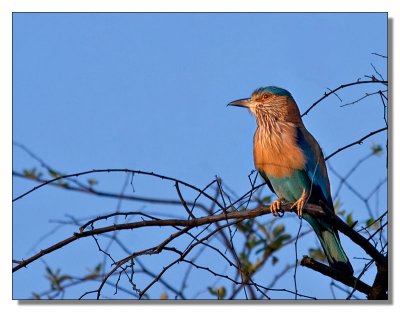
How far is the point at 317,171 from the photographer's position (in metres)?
2.91

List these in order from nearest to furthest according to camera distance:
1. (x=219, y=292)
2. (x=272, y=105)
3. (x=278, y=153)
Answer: (x=219, y=292) < (x=278, y=153) < (x=272, y=105)

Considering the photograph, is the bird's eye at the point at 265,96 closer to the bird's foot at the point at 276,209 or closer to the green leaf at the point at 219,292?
the bird's foot at the point at 276,209

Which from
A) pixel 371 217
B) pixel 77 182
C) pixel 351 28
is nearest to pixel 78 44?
pixel 77 182

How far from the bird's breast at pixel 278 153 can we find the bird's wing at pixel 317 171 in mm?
25

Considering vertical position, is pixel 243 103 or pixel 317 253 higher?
pixel 243 103

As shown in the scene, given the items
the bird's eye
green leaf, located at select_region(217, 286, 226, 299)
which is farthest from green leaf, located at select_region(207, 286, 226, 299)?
the bird's eye

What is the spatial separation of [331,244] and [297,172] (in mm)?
326

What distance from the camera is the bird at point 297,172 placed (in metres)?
2.90

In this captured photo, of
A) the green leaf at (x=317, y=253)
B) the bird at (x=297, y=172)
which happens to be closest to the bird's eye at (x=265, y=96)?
the bird at (x=297, y=172)

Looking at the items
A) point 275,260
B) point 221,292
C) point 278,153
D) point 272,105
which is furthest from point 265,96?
point 221,292

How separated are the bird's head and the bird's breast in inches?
4.4

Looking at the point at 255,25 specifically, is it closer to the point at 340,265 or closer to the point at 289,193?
the point at 289,193

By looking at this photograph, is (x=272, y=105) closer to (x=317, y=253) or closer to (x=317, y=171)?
(x=317, y=171)
